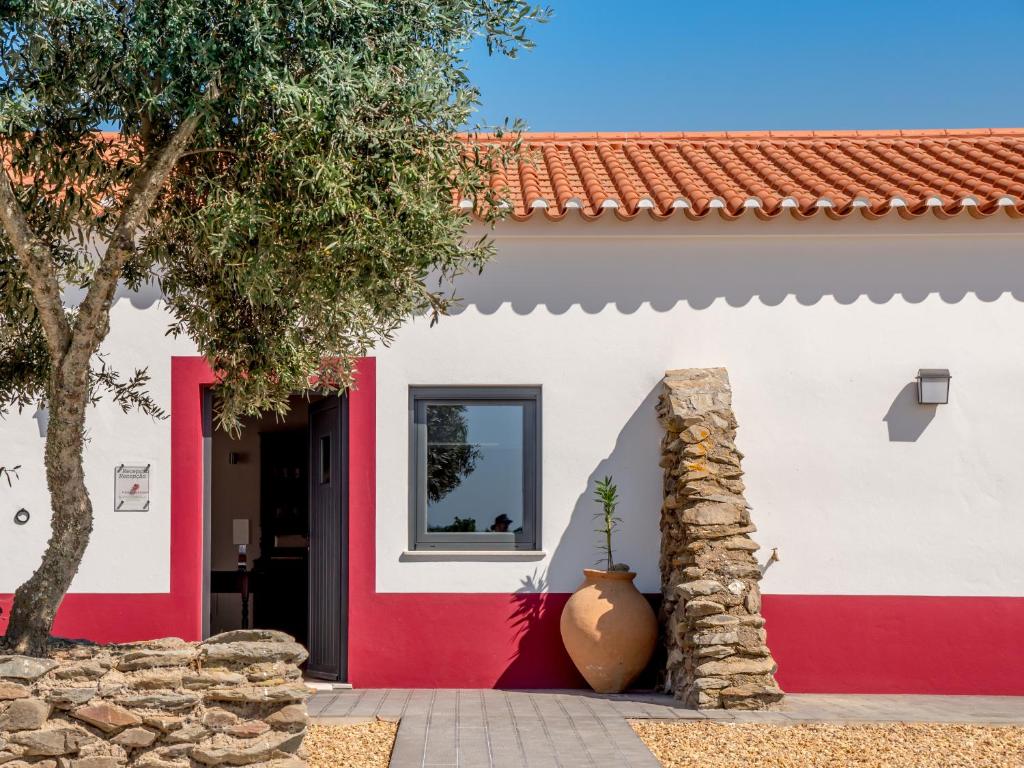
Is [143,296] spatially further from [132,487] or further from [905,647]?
[905,647]

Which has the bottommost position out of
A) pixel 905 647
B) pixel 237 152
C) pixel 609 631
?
pixel 905 647

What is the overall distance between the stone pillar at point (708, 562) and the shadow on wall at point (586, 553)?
0.69ft

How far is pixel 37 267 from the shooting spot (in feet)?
18.0

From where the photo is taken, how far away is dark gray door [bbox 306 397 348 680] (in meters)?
9.14

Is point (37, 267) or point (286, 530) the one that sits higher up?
point (37, 267)

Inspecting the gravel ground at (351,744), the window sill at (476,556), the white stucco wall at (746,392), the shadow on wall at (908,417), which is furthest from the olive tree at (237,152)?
the shadow on wall at (908,417)

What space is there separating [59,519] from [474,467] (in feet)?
13.2

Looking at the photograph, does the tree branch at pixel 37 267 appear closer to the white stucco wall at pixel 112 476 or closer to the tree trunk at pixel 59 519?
the tree trunk at pixel 59 519

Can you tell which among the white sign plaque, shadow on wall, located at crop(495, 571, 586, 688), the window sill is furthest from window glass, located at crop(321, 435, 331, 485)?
shadow on wall, located at crop(495, 571, 586, 688)

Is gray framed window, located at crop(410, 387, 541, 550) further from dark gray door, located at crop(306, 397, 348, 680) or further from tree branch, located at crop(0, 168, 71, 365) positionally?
tree branch, located at crop(0, 168, 71, 365)

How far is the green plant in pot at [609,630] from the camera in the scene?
27.9ft

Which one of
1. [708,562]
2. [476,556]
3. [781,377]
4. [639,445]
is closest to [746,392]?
[781,377]

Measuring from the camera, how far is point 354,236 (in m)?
5.29

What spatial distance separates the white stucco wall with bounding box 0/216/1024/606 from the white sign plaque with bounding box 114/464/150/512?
0.22 feet
